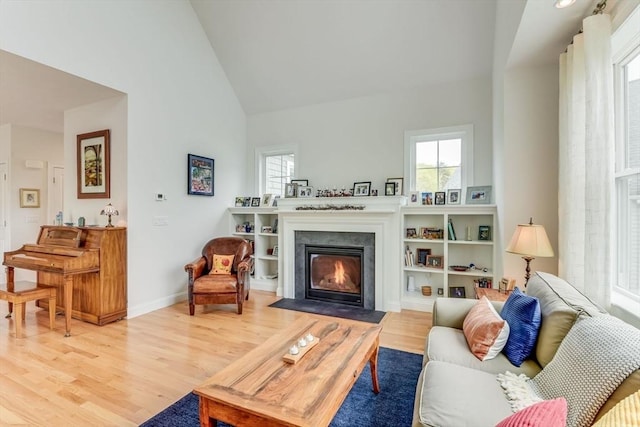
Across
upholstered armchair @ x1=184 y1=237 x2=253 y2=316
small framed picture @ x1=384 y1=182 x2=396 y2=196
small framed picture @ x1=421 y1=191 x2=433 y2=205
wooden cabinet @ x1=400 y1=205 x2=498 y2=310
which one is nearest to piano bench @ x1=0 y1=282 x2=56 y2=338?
upholstered armchair @ x1=184 y1=237 x2=253 y2=316

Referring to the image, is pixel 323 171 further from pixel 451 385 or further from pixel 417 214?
pixel 451 385

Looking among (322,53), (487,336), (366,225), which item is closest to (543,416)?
(487,336)

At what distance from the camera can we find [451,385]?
1465 mm

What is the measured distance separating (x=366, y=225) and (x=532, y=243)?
6.37 feet

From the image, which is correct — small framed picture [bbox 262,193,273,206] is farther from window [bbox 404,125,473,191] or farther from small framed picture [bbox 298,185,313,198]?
window [bbox 404,125,473,191]

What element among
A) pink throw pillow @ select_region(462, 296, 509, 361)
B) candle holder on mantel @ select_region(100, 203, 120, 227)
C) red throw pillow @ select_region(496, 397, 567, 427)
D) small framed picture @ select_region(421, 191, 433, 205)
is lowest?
pink throw pillow @ select_region(462, 296, 509, 361)

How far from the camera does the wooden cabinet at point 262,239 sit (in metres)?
5.00

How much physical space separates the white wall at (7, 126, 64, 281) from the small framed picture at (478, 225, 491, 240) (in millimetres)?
7052

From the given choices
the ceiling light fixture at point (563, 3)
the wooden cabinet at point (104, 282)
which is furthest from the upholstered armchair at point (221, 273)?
the ceiling light fixture at point (563, 3)

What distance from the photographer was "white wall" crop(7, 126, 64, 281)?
16.9 ft

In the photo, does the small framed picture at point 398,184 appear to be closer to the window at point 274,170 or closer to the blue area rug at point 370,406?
the window at point 274,170

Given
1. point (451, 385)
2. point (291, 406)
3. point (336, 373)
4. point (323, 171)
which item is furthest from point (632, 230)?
point (323, 171)

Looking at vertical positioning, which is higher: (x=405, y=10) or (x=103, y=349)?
(x=405, y=10)

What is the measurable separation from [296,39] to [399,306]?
3848 mm
